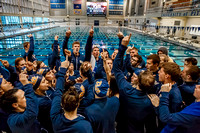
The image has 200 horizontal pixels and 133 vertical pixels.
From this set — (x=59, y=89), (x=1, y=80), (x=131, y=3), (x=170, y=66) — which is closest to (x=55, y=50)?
(x=1, y=80)

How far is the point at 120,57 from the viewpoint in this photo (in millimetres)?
1563

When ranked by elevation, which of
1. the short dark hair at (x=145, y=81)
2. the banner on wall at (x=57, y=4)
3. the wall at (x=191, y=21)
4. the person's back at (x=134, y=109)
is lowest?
the person's back at (x=134, y=109)

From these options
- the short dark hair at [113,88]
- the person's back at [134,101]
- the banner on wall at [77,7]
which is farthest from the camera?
the banner on wall at [77,7]

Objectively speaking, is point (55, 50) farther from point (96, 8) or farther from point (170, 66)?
point (96, 8)

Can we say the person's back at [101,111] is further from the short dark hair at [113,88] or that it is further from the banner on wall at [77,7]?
the banner on wall at [77,7]

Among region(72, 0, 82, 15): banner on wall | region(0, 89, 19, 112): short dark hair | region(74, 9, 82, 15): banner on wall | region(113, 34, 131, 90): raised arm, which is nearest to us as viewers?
region(0, 89, 19, 112): short dark hair

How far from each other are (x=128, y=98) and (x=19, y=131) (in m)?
1.16

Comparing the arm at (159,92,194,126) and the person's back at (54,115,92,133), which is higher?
the arm at (159,92,194,126)

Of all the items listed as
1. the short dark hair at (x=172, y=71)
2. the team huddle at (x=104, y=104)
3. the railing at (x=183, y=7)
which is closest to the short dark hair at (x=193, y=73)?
the team huddle at (x=104, y=104)

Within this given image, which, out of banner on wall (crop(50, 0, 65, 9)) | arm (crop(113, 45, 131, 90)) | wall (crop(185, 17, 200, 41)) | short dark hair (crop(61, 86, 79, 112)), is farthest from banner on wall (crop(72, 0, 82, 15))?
short dark hair (crop(61, 86, 79, 112))

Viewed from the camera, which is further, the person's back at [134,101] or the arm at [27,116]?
the person's back at [134,101]

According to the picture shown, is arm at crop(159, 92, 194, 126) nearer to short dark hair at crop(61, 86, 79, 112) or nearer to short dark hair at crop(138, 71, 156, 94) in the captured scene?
short dark hair at crop(138, 71, 156, 94)

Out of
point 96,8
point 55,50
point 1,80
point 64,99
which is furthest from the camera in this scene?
point 96,8

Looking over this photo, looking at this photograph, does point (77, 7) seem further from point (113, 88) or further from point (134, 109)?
point (134, 109)
